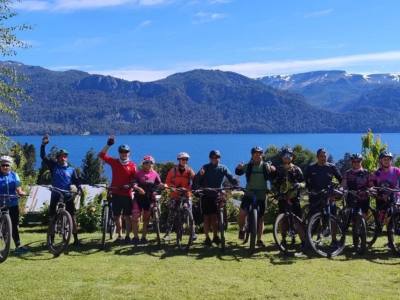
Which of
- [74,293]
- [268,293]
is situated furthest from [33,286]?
[268,293]

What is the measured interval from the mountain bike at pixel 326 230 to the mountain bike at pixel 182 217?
2260 mm

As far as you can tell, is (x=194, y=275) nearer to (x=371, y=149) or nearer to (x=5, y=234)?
(x=5, y=234)

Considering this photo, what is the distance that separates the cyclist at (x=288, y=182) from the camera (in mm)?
10359

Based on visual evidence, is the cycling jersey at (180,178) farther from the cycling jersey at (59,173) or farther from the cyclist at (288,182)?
the cycling jersey at (59,173)

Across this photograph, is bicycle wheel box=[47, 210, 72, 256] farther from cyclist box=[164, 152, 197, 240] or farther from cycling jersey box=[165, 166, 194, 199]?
cycling jersey box=[165, 166, 194, 199]

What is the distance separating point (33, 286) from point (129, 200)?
3619 mm

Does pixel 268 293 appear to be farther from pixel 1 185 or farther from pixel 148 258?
pixel 1 185

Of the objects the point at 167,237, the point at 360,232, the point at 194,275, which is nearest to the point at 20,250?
the point at 167,237

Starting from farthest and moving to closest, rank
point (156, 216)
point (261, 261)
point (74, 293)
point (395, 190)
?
point (156, 216) → point (395, 190) → point (261, 261) → point (74, 293)

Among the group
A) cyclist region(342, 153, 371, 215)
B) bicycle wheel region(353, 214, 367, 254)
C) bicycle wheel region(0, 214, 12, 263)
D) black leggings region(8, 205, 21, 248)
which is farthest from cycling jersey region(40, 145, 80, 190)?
bicycle wheel region(353, 214, 367, 254)

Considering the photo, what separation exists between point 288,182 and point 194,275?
3.07 m

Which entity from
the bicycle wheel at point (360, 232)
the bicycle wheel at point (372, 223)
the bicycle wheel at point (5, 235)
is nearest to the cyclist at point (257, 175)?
the bicycle wheel at point (360, 232)

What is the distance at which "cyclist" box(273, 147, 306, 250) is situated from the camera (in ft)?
34.0

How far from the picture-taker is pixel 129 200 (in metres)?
11.1
